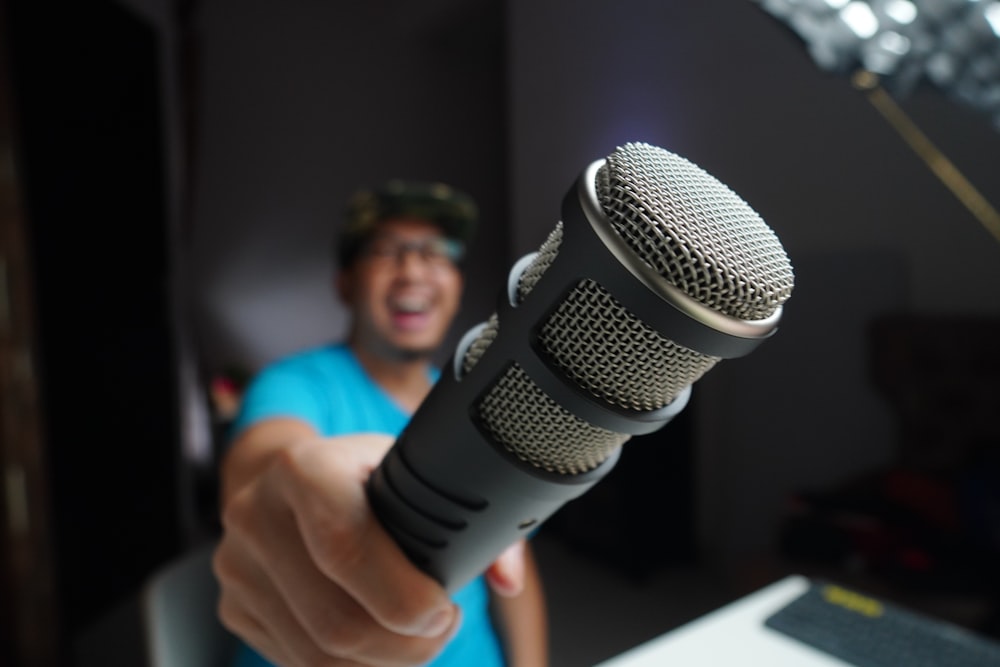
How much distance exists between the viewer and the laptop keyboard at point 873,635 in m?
0.59

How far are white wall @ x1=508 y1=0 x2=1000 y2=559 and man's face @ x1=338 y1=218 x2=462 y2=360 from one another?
0.43 ft

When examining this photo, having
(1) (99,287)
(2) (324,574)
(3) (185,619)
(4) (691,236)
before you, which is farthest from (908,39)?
(1) (99,287)

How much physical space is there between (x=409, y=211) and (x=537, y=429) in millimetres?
681

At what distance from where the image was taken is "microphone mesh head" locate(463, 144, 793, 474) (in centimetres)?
18

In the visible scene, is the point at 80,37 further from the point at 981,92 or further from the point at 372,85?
the point at 981,92

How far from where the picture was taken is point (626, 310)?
19cm

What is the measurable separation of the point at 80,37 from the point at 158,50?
19 centimetres

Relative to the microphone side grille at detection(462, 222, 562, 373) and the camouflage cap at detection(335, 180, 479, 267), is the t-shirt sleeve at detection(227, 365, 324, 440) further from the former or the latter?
the microphone side grille at detection(462, 222, 562, 373)

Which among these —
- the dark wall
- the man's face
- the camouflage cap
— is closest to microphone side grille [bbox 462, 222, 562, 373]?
the man's face

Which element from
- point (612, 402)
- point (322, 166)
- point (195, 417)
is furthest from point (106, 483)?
point (612, 402)

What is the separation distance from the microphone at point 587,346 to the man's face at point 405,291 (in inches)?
16.1

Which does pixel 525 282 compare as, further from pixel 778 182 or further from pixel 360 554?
pixel 778 182

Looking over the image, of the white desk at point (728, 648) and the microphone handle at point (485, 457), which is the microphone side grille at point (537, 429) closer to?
the microphone handle at point (485, 457)

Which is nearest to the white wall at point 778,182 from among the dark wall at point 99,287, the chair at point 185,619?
the chair at point 185,619
